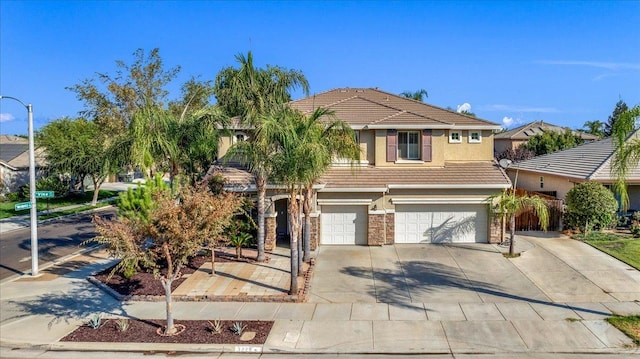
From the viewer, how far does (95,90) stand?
70.8ft

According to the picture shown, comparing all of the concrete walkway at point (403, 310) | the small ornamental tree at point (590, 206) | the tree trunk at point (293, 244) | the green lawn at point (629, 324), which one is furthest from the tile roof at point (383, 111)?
the green lawn at point (629, 324)

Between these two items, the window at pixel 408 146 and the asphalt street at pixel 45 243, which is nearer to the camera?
the asphalt street at pixel 45 243

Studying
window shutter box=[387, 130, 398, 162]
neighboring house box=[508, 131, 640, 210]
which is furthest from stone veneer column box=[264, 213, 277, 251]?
neighboring house box=[508, 131, 640, 210]

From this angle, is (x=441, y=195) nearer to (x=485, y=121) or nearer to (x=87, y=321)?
(x=485, y=121)

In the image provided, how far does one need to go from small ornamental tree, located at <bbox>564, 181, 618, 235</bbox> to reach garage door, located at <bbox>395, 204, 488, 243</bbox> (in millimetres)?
4728

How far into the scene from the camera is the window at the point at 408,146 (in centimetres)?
2190

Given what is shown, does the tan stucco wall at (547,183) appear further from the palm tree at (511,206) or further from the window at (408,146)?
the window at (408,146)

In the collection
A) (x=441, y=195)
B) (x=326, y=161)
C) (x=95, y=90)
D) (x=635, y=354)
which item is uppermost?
(x=95, y=90)

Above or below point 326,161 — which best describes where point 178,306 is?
below

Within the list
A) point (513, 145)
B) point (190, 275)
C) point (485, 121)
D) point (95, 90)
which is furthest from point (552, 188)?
point (513, 145)

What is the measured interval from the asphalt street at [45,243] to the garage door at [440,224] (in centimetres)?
1561

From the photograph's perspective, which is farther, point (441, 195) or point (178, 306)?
point (441, 195)

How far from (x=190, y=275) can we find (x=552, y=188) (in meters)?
21.9

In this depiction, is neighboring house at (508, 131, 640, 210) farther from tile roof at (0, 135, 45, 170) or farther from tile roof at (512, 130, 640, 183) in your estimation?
tile roof at (0, 135, 45, 170)
